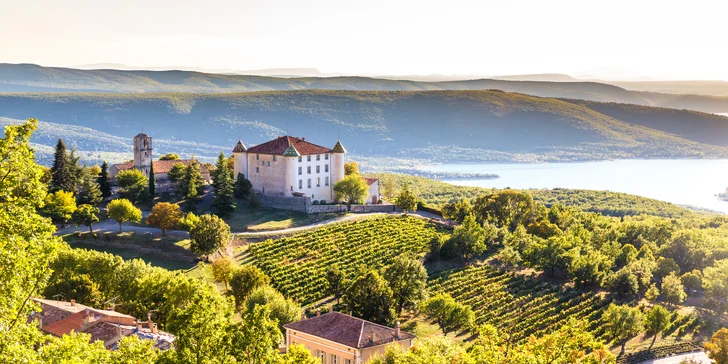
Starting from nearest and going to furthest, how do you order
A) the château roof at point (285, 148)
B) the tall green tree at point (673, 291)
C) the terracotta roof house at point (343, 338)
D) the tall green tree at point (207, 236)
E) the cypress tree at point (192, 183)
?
the terracotta roof house at point (343, 338) < the tall green tree at point (207, 236) < the tall green tree at point (673, 291) < the cypress tree at point (192, 183) < the château roof at point (285, 148)

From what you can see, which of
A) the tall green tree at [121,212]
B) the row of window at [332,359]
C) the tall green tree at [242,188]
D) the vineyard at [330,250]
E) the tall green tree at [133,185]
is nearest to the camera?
the row of window at [332,359]

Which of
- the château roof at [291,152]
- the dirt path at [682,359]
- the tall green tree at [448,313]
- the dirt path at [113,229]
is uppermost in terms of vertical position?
the château roof at [291,152]

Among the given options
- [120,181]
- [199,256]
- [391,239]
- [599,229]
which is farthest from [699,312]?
[120,181]

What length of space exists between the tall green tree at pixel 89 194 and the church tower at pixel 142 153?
30.6 feet

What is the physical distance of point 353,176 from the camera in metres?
71.9

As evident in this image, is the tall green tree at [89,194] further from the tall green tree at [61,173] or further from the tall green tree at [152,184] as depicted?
the tall green tree at [152,184]

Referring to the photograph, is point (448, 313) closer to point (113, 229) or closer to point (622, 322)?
point (622, 322)

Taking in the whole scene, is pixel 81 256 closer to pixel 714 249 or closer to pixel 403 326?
pixel 403 326

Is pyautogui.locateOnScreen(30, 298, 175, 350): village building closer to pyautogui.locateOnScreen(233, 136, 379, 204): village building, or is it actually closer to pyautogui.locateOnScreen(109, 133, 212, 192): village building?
pyautogui.locateOnScreen(109, 133, 212, 192): village building

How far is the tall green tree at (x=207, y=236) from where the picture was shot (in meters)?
52.4

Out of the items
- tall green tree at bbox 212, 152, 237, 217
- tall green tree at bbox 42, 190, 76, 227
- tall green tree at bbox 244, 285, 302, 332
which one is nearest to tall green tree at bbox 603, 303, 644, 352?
tall green tree at bbox 244, 285, 302, 332

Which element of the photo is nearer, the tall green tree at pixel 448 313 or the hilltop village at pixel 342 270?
the hilltop village at pixel 342 270

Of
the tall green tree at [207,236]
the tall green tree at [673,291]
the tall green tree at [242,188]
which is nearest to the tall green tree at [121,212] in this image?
the tall green tree at [207,236]

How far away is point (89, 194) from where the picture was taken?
60.1m
